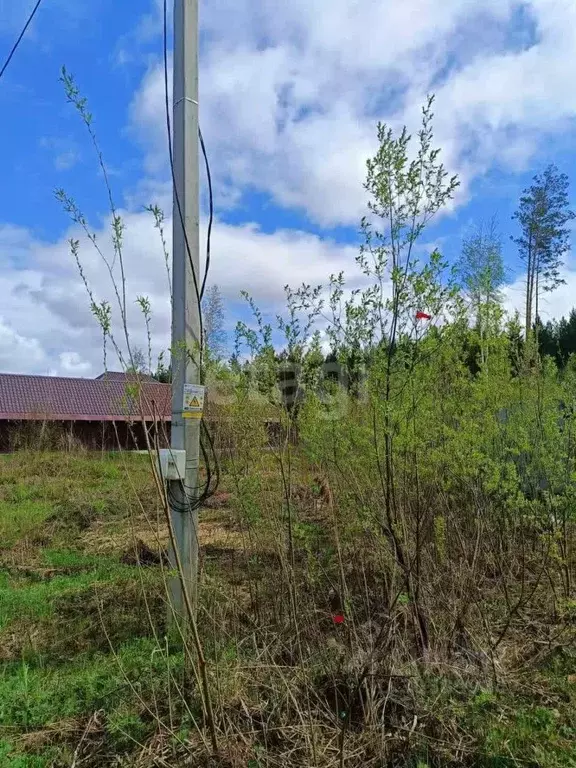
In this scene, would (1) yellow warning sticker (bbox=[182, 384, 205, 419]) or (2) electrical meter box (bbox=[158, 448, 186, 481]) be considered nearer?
(2) electrical meter box (bbox=[158, 448, 186, 481])

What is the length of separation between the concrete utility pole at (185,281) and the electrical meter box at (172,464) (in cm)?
12

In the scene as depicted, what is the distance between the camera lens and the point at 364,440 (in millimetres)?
3061

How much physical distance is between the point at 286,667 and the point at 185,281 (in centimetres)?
223

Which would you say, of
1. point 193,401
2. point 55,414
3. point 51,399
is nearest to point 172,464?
point 193,401

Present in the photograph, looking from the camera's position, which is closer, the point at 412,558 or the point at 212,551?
the point at 412,558

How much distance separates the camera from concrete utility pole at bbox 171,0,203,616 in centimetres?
300

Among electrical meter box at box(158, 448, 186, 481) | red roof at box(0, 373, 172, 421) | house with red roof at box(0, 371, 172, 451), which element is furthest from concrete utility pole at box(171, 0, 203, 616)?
red roof at box(0, 373, 172, 421)

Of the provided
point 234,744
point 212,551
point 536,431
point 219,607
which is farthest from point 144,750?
point 536,431

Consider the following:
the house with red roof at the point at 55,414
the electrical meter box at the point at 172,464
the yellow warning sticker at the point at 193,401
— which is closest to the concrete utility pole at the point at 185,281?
the yellow warning sticker at the point at 193,401

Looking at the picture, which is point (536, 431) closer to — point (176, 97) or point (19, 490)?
point (176, 97)

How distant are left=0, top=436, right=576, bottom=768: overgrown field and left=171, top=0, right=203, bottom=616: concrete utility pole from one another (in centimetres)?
25

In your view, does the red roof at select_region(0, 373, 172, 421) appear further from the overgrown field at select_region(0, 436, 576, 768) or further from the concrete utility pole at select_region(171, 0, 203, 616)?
the concrete utility pole at select_region(171, 0, 203, 616)

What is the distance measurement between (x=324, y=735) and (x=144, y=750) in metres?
0.74

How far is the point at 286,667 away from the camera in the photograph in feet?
7.90
